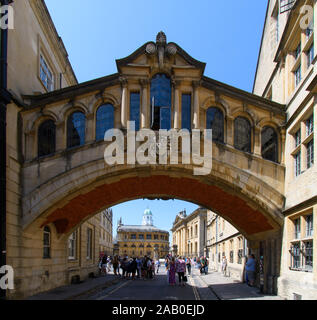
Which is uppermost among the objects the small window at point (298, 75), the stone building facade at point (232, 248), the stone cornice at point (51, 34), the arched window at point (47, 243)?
the stone cornice at point (51, 34)

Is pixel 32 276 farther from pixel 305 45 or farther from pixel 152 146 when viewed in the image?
pixel 305 45

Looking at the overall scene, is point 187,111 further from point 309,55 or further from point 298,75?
point 309,55

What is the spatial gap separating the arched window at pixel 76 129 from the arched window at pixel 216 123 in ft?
16.5

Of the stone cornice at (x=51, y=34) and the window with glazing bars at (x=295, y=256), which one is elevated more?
the stone cornice at (x=51, y=34)

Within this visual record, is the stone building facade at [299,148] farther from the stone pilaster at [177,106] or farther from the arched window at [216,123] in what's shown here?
the stone pilaster at [177,106]

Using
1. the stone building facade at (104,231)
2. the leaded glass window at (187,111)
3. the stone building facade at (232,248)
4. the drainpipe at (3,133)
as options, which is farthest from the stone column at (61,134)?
the stone building facade at (104,231)

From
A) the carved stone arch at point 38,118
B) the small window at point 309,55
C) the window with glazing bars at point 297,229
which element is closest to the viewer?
the small window at point 309,55

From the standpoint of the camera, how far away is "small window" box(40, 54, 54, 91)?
18.4 meters

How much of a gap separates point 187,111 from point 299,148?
4.54 m

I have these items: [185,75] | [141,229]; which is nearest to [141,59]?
[185,75]

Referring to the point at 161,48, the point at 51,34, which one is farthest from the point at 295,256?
the point at 51,34

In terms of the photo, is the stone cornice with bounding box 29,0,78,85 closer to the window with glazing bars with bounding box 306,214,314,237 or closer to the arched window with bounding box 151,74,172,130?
the arched window with bounding box 151,74,172,130

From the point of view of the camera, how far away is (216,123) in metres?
15.2

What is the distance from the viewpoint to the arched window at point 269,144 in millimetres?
14969
